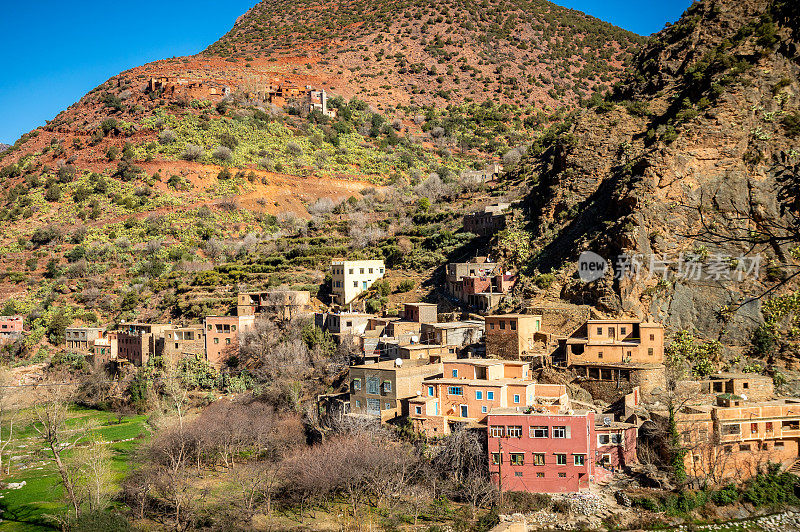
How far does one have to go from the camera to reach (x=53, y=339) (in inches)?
2205

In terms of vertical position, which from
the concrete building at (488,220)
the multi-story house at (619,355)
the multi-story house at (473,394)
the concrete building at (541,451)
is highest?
the concrete building at (488,220)

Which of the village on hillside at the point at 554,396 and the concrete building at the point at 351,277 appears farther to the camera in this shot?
the concrete building at the point at 351,277

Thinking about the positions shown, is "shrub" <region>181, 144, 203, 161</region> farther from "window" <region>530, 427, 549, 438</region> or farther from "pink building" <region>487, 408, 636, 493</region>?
"window" <region>530, 427, 549, 438</region>

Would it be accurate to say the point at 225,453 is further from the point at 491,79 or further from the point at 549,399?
the point at 491,79

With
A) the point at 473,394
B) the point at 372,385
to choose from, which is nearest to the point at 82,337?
the point at 372,385

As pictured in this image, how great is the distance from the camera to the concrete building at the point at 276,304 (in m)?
48.9

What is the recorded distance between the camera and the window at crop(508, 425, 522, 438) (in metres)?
28.8

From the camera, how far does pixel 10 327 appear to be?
5666 cm

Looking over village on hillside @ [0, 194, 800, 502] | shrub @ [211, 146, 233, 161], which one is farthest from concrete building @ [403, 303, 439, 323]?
shrub @ [211, 146, 233, 161]

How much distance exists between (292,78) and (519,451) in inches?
3318

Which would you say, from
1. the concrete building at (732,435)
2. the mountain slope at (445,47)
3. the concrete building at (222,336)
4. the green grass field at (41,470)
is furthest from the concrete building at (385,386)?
the mountain slope at (445,47)

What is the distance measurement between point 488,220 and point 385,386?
23237mm

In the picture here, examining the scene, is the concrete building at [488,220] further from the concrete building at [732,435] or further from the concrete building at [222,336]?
the concrete building at [732,435]

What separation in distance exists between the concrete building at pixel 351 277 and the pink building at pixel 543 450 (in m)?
23.3
